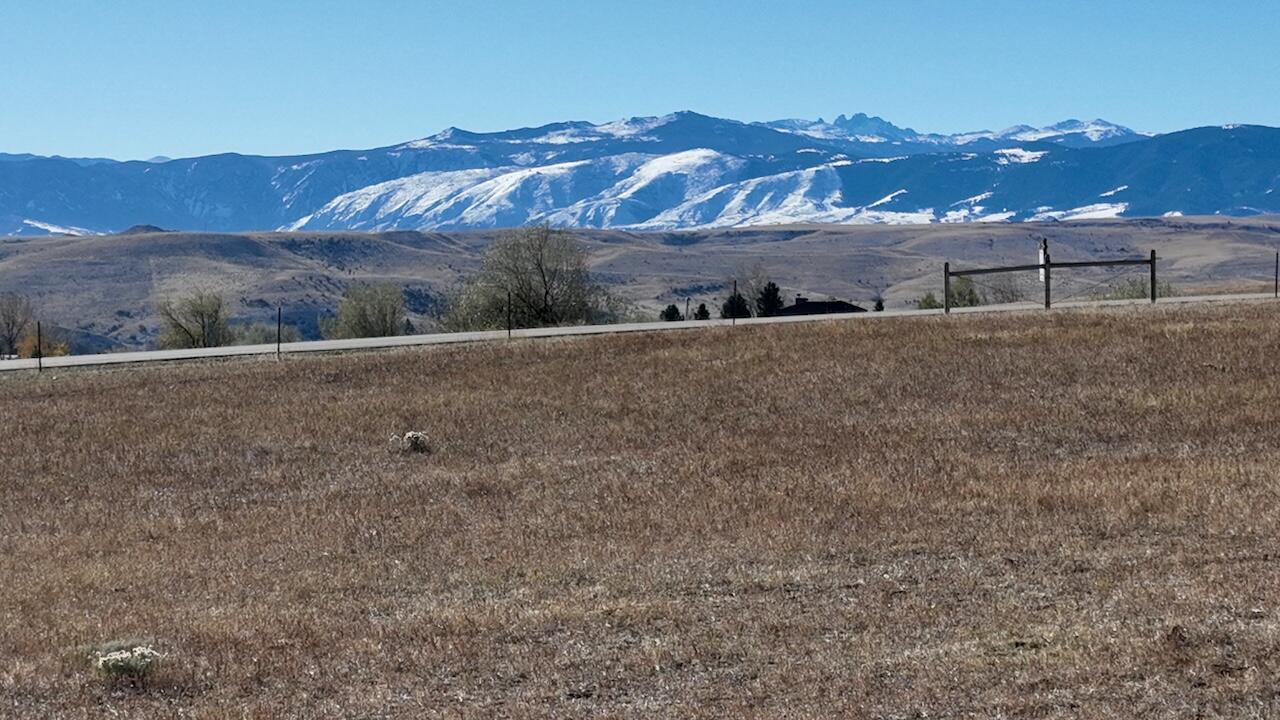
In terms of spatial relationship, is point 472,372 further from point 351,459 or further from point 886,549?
point 886,549

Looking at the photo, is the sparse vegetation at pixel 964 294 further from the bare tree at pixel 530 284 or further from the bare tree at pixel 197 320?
the bare tree at pixel 197 320

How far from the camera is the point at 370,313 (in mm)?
104312

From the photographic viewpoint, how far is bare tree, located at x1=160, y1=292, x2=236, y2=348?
294 ft

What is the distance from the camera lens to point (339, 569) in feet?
53.4

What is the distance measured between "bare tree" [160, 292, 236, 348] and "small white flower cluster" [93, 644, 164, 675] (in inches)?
3081

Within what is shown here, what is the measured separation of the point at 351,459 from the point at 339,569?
1118 cm

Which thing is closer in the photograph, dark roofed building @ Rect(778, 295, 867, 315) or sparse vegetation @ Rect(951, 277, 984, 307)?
dark roofed building @ Rect(778, 295, 867, 315)

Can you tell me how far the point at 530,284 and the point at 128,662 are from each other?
71.9 metres

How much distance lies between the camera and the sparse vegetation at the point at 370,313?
103 m

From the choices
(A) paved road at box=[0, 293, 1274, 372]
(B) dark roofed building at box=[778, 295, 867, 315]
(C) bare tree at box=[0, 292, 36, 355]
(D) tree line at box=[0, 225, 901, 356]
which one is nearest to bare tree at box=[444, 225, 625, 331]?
(D) tree line at box=[0, 225, 901, 356]

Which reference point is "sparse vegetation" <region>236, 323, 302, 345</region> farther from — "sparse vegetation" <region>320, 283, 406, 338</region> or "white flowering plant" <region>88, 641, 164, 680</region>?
"white flowering plant" <region>88, 641, 164, 680</region>

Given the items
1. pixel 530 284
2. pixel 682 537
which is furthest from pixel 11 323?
pixel 682 537

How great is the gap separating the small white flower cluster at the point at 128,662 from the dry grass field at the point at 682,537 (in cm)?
21

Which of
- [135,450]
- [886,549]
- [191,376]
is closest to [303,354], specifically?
[191,376]
